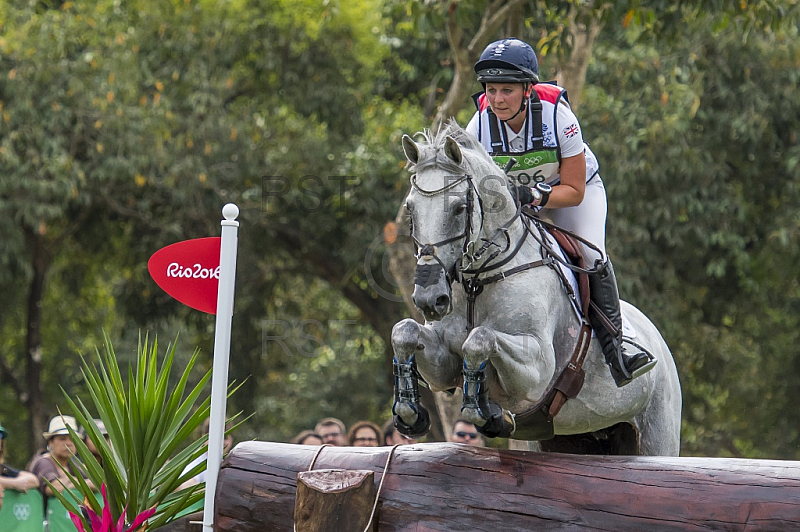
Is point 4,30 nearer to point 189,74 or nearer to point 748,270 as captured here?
point 189,74

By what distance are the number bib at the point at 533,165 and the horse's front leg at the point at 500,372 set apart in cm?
100

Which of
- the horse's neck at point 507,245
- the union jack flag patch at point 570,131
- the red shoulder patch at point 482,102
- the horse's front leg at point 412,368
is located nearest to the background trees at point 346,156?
the red shoulder patch at point 482,102

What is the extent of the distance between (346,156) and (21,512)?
24.7ft

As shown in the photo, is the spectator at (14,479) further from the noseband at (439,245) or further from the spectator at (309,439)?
the noseband at (439,245)

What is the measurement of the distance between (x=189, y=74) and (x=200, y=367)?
6808 mm

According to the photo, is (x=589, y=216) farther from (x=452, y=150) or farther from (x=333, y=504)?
(x=333, y=504)

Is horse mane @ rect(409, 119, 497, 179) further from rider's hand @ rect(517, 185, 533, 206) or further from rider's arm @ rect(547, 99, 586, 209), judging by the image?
rider's arm @ rect(547, 99, 586, 209)

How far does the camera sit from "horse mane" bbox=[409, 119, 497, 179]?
432 centimetres

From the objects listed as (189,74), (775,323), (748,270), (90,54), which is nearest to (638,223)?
(748,270)

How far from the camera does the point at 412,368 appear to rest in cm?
427

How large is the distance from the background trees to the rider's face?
4.90 meters

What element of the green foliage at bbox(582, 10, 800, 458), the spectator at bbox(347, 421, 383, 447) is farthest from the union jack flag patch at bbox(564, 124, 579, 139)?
the green foliage at bbox(582, 10, 800, 458)

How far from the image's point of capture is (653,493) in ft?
13.3

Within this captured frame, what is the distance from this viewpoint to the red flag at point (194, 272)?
4918 mm
